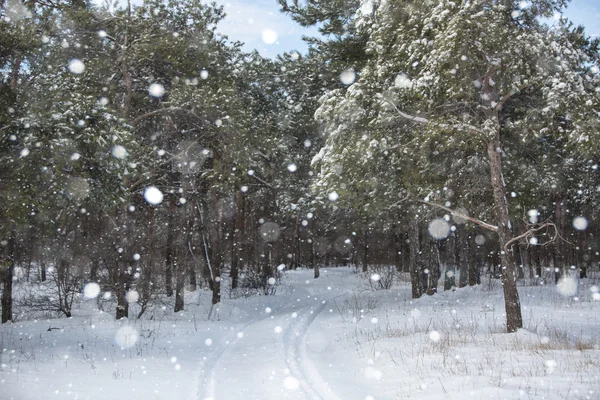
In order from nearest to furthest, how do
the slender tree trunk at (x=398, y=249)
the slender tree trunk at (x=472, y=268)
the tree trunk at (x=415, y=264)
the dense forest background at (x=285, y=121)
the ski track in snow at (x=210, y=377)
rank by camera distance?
1. the ski track in snow at (x=210, y=377)
2. the dense forest background at (x=285, y=121)
3. the tree trunk at (x=415, y=264)
4. the slender tree trunk at (x=472, y=268)
5. the slender tree trunk at (x=398, y=249)

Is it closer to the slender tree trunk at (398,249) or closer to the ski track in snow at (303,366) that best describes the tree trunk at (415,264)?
the ski track in snow at (303,366)

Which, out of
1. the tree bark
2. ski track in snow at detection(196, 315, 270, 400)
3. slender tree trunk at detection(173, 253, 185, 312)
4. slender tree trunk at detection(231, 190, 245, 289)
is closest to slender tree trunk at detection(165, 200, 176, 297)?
the tree bark

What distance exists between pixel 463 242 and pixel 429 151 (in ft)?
35.7

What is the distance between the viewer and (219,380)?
7191 mm

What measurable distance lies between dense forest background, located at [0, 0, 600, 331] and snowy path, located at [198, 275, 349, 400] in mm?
3882

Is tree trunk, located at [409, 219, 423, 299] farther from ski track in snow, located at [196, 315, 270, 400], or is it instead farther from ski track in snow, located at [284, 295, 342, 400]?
ski track in snow, located at [196, 315, 270, 400]

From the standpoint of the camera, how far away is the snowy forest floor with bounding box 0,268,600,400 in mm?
6285

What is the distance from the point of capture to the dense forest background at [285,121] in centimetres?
890

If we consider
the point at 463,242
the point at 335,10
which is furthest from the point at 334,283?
the point at 335,10

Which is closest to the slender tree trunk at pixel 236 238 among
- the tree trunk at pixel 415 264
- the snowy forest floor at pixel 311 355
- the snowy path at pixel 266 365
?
the snowy forest floor at pixel 311 355

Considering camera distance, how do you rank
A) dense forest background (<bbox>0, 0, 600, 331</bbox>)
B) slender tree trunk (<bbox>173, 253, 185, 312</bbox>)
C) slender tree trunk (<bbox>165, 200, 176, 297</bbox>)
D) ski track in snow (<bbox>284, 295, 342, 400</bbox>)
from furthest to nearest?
slender tree trunk (<bbox>165, 200, 176, 297</bbox>), slender tree trunk (<bbox>173, 253, 185, 312</bbox>), dense forest background (<bbox>0, 0, 600, 331</bbox>), ski track in snow (<bbox>284, 295, 342, 400</bbox>)

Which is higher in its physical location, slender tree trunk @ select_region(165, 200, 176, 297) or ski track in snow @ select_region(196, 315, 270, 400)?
slender tree trunk @ select_region(165, 200, 176, 297)

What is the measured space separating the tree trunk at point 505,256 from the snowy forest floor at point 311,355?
1.63ft

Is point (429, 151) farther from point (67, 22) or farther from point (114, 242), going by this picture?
point (67, 22)
